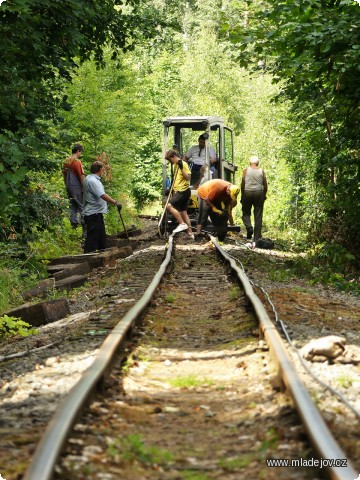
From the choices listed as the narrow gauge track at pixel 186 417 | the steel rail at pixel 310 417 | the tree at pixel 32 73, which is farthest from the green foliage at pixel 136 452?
the tree at pixel 32 73

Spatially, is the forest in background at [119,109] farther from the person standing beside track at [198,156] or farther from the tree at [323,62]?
the person standing beside track at [198,156]

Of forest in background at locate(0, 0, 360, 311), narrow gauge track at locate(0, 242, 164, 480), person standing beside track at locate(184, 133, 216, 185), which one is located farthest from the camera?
person standing beside track at locate(184, 133, 216, 185)

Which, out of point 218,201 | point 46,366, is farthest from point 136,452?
point 218,201

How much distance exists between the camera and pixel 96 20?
47.6ft

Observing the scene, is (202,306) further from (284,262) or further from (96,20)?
(96,20)

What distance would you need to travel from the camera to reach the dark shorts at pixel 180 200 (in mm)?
17031

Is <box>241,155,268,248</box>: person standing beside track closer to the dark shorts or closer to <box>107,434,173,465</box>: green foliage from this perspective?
the dark shorts

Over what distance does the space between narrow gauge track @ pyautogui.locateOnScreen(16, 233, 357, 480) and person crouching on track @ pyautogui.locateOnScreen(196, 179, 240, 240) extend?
9361 mm

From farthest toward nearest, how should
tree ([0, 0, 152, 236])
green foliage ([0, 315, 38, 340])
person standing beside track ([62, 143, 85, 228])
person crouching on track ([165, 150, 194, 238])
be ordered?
person standing beside track ([62, 143, 85, 228]) < person crouching on track ([165, 150, 194, 238]) < tree ([0, 0, 152, 236]) < green foliage ([0, 315, 38, 340])

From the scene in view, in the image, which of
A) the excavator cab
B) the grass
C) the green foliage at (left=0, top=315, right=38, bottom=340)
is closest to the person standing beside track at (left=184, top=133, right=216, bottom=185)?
the excavator cab

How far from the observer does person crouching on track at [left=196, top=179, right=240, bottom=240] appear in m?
16.6

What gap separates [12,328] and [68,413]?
4.95m

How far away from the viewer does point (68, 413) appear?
3920mm

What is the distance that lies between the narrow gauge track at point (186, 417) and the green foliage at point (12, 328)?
1.65 m
